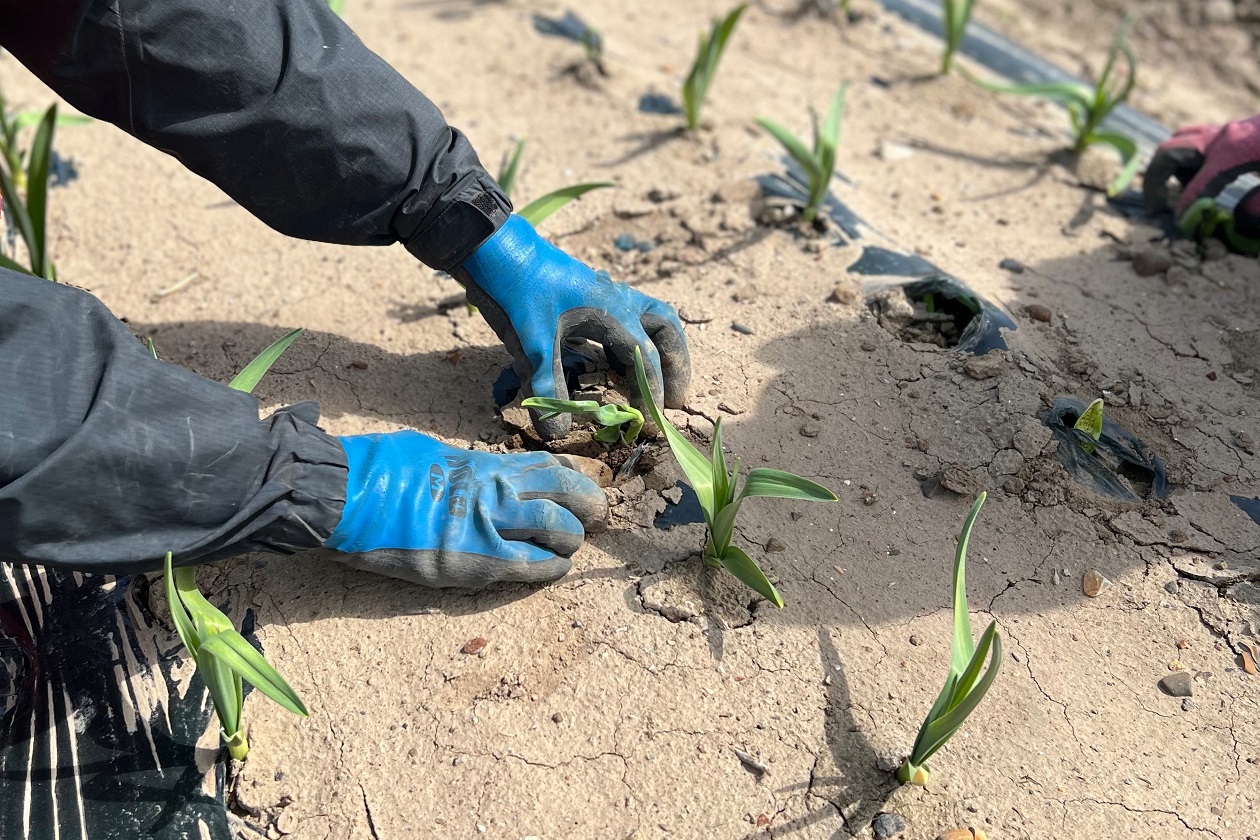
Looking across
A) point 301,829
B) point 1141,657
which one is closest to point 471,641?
point 301,829

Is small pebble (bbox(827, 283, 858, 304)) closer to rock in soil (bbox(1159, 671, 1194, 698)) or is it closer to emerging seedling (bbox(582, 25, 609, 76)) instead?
rock in soil (bbox(1159, 671, 1194, 698))

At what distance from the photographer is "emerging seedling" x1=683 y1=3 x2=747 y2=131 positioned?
2498 mm

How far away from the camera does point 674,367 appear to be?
187 centimetres

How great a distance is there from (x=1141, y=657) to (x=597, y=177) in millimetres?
1718

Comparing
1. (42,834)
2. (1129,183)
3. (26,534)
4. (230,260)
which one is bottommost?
(42,834)

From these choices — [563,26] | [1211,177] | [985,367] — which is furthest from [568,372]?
[563,26]

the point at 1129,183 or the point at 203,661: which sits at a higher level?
the point at 1129,183

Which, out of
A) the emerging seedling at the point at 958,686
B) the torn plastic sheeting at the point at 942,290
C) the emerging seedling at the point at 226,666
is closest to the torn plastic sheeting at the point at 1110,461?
the torn plastic sheeting at the point at 942,290

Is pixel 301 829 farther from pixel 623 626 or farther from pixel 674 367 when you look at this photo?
pixel 674 367

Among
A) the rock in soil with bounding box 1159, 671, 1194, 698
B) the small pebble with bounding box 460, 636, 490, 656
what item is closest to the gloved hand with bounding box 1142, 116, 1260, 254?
the rock in soil with bounding box 1159, 671, 1194, 698

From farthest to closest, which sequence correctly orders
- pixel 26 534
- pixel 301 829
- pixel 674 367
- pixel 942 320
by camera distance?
pixel 942 320 < pixel 674 367 < pixel 301 829 < pixel 26 534

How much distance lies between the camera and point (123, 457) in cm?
127

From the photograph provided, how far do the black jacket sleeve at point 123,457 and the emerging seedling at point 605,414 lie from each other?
385mm

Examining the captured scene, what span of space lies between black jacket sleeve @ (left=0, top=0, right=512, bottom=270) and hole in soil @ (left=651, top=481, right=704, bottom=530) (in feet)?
1.96
